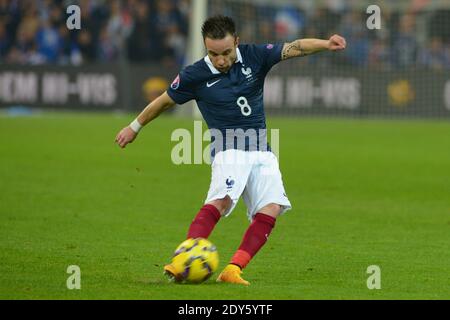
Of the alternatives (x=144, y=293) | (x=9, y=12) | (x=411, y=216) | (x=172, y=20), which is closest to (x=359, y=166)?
(x=411, y=216)

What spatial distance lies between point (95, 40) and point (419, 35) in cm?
893

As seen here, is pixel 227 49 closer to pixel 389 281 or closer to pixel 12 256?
pixel 389 281

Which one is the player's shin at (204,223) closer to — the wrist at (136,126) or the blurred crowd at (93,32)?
the wrist at (136,126)

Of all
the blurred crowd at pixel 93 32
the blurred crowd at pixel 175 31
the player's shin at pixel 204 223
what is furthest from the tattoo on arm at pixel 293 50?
the blurred crowd at pixel 93 32

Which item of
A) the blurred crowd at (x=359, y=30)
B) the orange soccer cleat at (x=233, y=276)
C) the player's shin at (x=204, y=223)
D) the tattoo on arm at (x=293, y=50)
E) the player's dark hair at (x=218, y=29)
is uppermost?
the blurred crowd at (x=359, y=30)

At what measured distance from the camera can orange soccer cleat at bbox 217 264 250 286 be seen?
855cm

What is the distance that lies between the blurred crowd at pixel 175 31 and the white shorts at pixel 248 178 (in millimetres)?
19500

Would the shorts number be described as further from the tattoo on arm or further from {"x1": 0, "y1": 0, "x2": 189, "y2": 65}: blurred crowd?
{"x1": 0, "y1": 0, "x2": 189, "y2": 65}: blurred crowd

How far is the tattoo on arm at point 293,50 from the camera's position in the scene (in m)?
8.74

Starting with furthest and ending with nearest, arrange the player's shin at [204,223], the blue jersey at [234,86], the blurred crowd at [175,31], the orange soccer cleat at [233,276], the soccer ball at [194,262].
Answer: the blurred crowd at [175,31] → the blue jersey at [234,86] → the player's shin at [204,223] → the orange soccer cleat at [233,276] → the soccer ball at [194,262]

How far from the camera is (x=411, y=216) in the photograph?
44.3 ft

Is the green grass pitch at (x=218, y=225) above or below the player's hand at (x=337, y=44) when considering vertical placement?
below

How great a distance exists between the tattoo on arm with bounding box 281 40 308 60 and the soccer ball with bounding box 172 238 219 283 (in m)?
1.64

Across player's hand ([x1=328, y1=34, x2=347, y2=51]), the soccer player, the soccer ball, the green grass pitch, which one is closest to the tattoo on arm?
the soccer player
